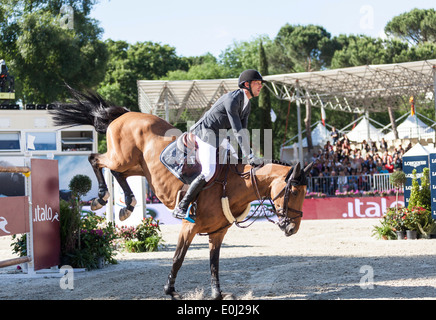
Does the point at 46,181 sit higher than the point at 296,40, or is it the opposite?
the point at 296,40

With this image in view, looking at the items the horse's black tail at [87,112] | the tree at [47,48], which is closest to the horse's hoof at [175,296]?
the horse's black tail at [87,112]

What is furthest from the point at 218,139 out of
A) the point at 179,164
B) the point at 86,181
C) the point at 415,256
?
the point at 415,256

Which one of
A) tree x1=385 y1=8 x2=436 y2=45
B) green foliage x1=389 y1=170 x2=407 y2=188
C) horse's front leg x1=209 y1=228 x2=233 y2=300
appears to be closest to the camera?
horse's front leg x1=209 y1=228 x2=233 y2=300

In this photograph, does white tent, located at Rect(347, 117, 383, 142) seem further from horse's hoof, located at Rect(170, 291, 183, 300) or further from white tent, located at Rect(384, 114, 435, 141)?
horse's hoof, located at Rect(170, 291, 183, 300)

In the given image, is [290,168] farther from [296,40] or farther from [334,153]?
[296,40]

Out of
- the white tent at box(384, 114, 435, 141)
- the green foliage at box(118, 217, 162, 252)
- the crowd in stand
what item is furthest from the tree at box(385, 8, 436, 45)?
the green foliage at box(118, 217, 162, 252)

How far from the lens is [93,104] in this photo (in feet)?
26.1

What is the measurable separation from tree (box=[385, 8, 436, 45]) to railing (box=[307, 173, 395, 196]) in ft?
84.2

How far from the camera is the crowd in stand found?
23.1 meters

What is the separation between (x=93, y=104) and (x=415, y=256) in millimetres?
6593

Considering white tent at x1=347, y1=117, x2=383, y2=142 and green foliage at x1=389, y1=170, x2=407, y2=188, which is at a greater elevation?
white tent at x1=347, y1=117, x2=383, y2=142

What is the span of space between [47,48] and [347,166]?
17.7 metres

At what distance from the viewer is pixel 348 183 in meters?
23.1

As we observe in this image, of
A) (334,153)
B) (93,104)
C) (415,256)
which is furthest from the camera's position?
(334,153)
